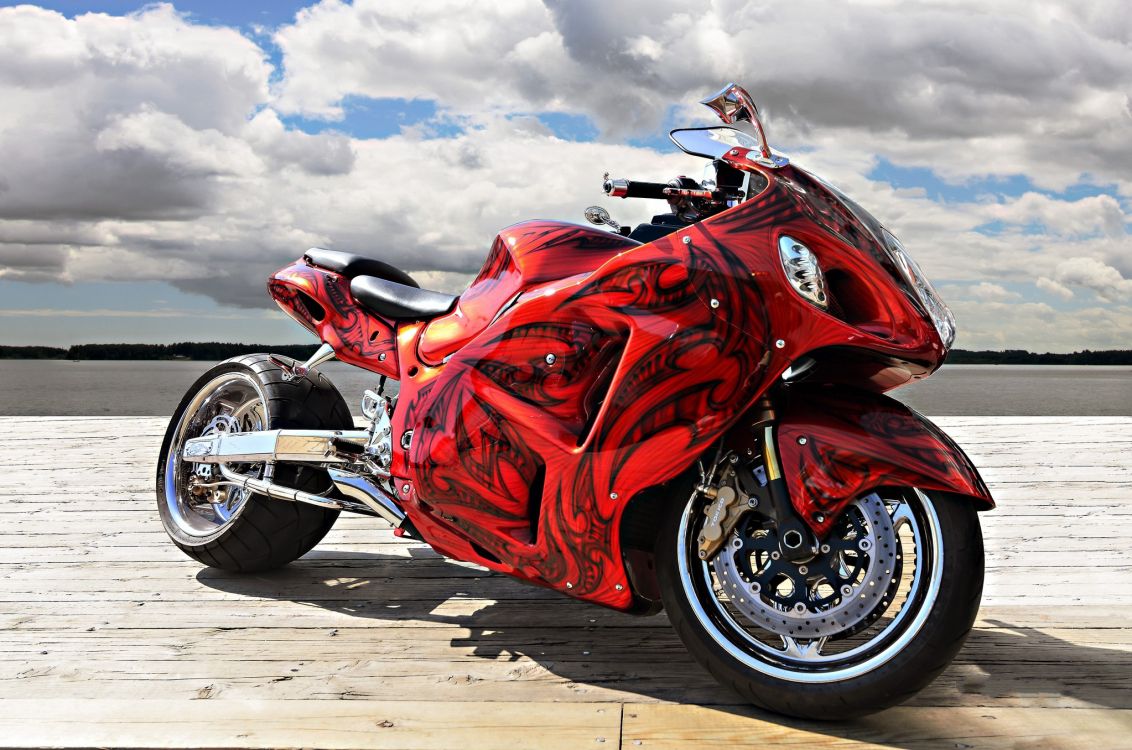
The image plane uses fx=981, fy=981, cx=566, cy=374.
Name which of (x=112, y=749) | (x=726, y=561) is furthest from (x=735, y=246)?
(x=112, y=749)

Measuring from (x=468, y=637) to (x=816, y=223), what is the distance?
155 centimetres

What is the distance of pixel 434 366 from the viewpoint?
286cm

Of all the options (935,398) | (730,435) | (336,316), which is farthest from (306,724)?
(935,398)

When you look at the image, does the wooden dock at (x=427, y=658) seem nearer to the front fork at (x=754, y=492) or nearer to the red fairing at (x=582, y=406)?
the red fairing at (x=582, y=406)

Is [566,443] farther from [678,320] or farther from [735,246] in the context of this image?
Result: [735,246]

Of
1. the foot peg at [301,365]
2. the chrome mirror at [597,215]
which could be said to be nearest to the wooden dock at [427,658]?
the foot peg at [301,365]

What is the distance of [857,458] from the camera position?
220 centimetres

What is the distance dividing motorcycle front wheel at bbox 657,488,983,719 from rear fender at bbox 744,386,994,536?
0.06 meters

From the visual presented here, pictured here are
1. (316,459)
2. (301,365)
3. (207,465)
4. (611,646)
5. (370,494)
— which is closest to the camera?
(611,646)

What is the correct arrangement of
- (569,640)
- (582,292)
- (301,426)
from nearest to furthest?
1. (582,292)
2. (569,640)
3. (301,426)

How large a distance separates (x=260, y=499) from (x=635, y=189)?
1.87m

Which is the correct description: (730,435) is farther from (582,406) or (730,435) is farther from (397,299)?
(397,299)

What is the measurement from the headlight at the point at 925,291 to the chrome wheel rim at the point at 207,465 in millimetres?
2382

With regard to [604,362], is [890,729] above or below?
below
